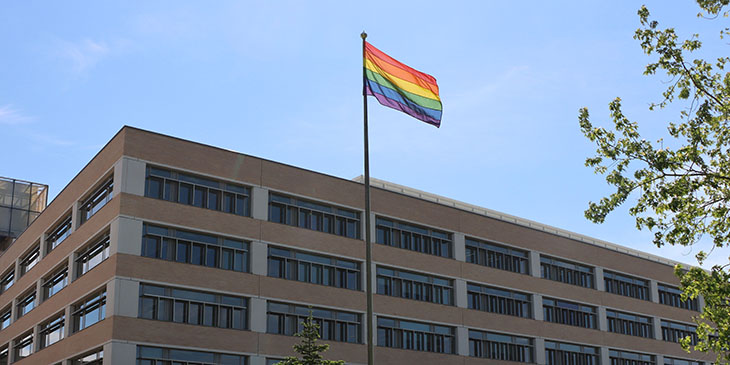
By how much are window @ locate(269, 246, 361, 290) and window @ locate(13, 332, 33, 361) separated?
15.7 m

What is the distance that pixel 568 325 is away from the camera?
179ft

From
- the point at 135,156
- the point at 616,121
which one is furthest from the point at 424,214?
the point at 616,121

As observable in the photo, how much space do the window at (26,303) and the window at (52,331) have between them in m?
3.46

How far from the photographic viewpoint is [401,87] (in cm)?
2703

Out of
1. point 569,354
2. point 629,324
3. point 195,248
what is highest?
point 195,248

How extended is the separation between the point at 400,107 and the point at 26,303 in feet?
109

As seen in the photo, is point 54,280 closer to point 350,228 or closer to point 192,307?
point 192,307

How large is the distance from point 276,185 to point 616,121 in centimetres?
2080

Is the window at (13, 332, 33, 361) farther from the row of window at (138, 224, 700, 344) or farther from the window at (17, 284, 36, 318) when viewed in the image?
the row of window at (138, 224, 700, 344)

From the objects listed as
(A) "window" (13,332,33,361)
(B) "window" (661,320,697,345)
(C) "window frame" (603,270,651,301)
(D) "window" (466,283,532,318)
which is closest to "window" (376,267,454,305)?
(D) "window" (466,283,532,318)

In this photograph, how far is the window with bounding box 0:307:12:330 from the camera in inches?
2114

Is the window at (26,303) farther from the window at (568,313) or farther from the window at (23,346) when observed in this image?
the window at (568,313)

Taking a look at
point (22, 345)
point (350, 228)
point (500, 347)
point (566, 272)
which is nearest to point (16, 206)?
point (22, 345)

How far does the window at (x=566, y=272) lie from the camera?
54.8 metres
